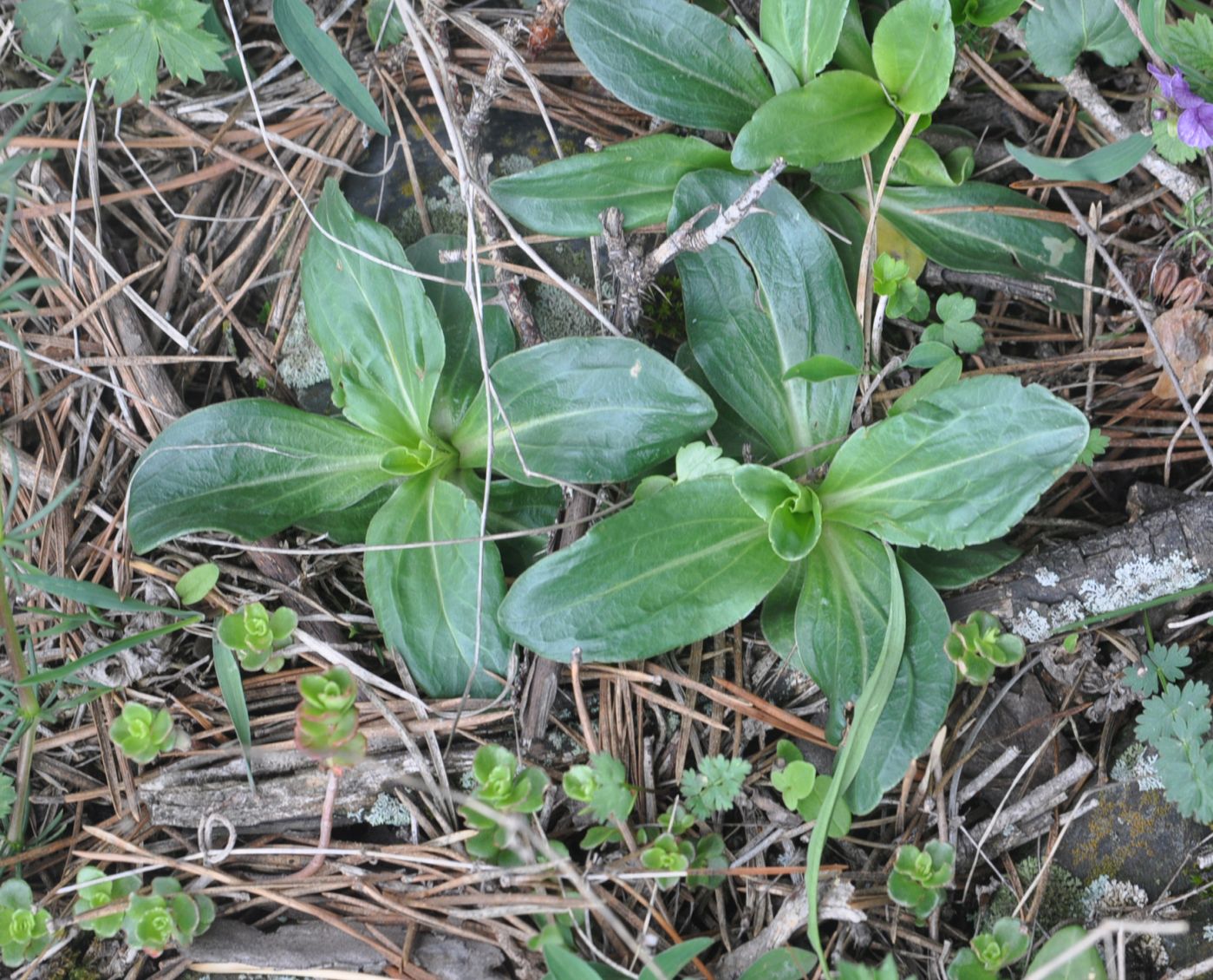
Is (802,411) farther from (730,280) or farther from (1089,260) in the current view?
(1089,260)

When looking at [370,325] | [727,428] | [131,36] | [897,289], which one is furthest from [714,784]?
[131,36]

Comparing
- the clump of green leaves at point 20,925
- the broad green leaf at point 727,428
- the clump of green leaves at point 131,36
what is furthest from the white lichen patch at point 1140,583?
the clump of green leaves at point 131,36

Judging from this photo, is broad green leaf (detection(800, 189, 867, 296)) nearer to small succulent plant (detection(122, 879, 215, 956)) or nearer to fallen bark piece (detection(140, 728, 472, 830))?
fallen bark piece (detection(140, 728, 472, 830))

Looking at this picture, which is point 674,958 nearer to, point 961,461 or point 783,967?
point 783,967

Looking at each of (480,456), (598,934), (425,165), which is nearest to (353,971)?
(598,934)

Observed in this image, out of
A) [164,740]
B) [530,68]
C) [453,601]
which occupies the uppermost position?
[530,68]

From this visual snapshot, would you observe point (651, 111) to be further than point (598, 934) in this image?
Yes
